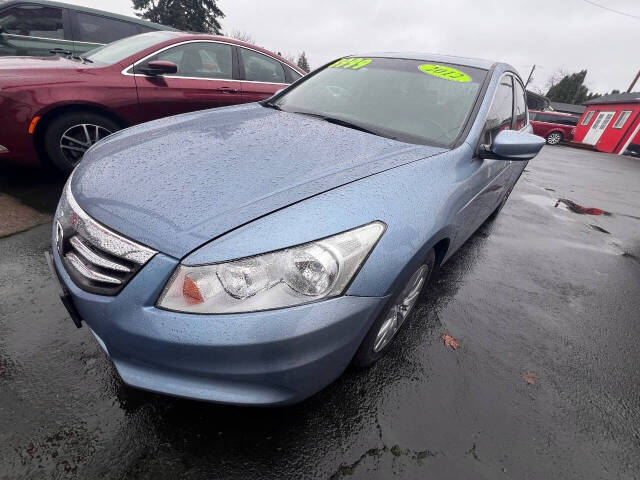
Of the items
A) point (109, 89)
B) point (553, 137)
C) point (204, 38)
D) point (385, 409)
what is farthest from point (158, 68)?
point (553, 137)

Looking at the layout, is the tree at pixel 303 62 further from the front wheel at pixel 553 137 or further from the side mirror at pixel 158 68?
the side mirror at pixel 158 68

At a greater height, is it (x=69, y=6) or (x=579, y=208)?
(x=69, y=6)

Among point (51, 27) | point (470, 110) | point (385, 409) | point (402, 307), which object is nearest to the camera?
point (385, 409)

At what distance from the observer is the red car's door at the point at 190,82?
10.7 feet

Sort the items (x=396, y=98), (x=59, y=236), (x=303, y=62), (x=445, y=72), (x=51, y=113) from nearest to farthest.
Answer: (x=59, y=236) < (x=396, y=98) < (x=445, y=72) < (x=51, y=113) < (x=303, y=62)

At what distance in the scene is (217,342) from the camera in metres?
1.00

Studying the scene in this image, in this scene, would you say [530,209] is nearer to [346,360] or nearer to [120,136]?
[346,360]

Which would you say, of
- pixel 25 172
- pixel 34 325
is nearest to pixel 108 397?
pixel 34 325

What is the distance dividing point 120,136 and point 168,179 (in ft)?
2.66

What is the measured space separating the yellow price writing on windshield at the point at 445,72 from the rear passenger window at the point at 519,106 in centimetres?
108

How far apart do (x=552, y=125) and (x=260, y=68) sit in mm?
22979

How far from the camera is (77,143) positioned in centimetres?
301

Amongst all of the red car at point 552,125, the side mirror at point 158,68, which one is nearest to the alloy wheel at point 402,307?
the side mirror at point 158,68

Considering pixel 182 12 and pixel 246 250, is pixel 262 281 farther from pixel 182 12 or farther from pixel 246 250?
pixel 182 12
